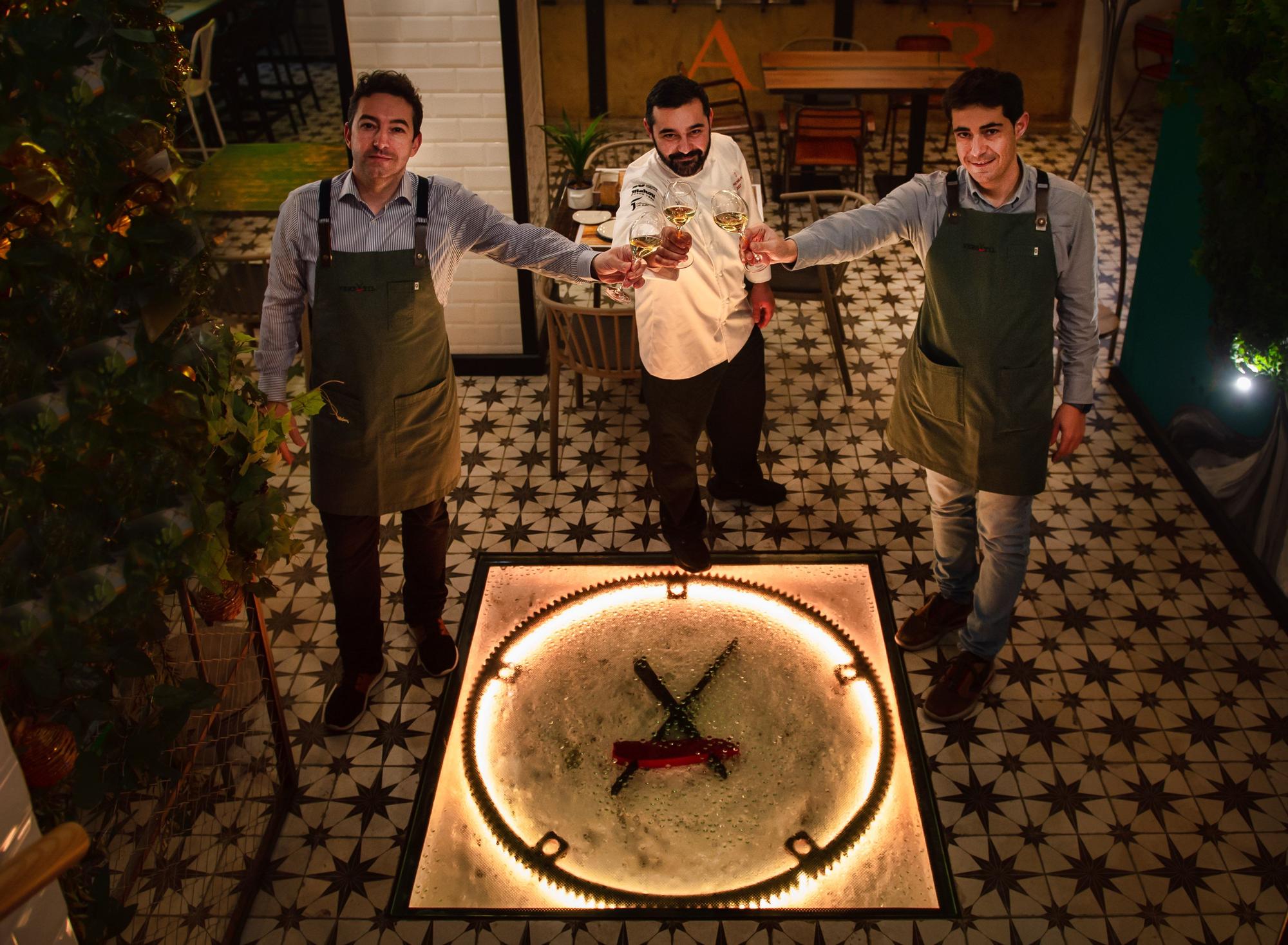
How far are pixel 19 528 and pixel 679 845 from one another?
1886mm

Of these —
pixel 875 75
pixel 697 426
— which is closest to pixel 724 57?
pixel 875 75

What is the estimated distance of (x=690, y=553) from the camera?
401 centimetres

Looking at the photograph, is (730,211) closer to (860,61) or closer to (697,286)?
(697,286)

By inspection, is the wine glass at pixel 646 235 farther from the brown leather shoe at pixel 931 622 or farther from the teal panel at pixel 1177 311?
the teal panel at pixel 1177 311

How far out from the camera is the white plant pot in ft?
16.8

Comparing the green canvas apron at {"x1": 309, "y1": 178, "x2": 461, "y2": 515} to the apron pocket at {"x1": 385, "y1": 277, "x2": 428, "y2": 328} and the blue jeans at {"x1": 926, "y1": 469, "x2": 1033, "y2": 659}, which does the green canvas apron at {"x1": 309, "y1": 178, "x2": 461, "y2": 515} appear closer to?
the apron pocket at {"x1": 385, "y1": 277, "x2": 428, "y2": 328}

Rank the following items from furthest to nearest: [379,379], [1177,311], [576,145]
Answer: [576,145], [1177,311], [379,379]

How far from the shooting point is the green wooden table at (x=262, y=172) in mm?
5574

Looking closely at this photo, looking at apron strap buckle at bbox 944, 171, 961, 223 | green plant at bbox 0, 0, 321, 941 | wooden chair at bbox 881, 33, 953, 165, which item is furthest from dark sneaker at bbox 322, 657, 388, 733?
wooden chair at bbox 881, 33, 953, 165

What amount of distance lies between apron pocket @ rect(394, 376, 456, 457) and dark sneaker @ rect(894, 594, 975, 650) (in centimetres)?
164

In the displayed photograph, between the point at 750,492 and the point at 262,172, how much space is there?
3.34 metres

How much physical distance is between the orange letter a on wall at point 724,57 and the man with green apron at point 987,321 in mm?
6022

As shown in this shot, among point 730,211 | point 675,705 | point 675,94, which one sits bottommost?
point 675,705

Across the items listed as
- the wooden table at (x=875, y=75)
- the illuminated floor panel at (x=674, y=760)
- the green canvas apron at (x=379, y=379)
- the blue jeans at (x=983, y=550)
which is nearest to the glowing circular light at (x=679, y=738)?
the illuminated floor panel at (x=674, y=760)
